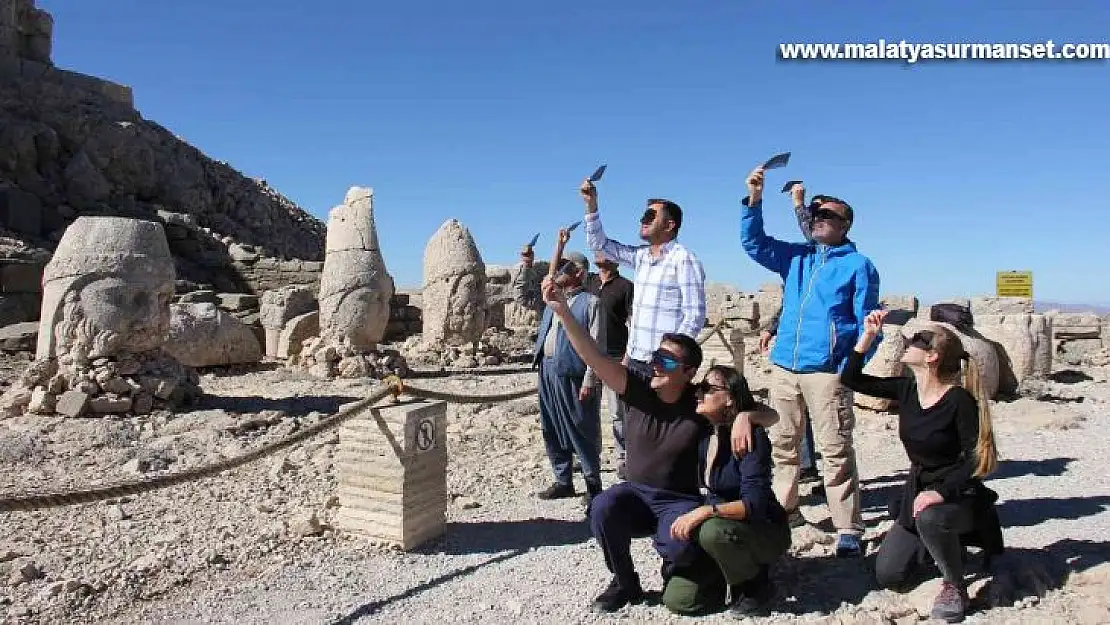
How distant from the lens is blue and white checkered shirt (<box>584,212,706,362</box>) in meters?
3.92

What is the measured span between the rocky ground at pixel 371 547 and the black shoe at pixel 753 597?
6 cm

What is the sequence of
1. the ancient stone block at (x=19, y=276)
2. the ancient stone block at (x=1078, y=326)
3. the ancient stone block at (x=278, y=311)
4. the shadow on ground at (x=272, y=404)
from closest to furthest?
1. the shadow on ground at (x=272, y=404)
2. the ancient stone block at (x=278, y=311)
3. the ancient stone block at (x=19, y=276)
4. the ancient stone block at (x=1078, y=326)

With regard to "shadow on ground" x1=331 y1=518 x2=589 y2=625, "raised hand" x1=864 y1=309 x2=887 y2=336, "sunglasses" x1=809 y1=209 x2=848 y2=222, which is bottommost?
"shadow on ground" x1=331 y1=518 x2=589 y2=625

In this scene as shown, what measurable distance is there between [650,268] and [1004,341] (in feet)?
27.0

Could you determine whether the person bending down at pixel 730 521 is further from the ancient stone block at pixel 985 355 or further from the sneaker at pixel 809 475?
the ancient stone block at pixel 985 355

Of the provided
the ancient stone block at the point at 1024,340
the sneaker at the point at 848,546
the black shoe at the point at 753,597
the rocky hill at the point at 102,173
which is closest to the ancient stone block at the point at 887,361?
the ancient stone block at the point at 1024,340

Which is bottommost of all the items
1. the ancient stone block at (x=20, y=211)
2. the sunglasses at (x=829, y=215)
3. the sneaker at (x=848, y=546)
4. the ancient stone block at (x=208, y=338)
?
the sneaker at (x=848, y=546)

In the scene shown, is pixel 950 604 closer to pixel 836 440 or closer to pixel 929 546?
pixel 929 546

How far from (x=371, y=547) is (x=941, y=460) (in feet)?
8.98

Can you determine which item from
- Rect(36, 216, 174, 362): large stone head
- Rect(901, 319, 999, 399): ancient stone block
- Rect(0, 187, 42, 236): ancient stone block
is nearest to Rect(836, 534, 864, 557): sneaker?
Rect(901, 319, 999, 399): ancient stone block

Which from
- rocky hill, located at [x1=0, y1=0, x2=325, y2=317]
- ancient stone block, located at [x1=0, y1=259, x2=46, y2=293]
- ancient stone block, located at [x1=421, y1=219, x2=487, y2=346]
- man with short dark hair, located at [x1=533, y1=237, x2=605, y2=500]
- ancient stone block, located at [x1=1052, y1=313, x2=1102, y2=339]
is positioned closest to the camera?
man with short dark hair, located at [x1=533, y1=237, x2=605, y2=500]

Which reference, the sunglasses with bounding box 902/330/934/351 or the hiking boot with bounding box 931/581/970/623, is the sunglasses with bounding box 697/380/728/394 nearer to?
the sunglasses with bounding box 902/330/934/351

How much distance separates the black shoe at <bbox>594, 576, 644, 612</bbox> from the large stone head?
572 centimetres

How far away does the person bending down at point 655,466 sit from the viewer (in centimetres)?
316
